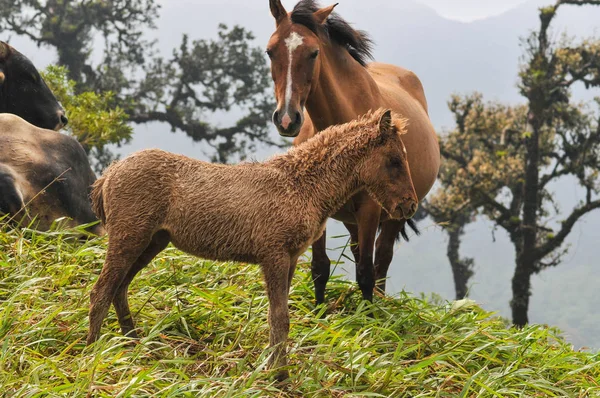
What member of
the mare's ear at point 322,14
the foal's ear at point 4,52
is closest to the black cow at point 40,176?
the foal's ear at point 4,52

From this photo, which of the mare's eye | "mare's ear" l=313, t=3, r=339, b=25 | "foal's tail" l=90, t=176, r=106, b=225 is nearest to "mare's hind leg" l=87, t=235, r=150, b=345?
"foal's tail" l=90, t=176, r=106, b=225

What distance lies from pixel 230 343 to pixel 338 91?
7.27ft

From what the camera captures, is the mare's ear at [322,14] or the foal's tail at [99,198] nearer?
the foal's tail at [99,198]

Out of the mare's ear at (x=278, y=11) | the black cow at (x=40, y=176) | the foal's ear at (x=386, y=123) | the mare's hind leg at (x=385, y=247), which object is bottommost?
the black cow at (x=40, y=176)

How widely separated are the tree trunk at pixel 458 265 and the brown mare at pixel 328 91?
18.3 m

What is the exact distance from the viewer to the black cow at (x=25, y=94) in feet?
27.7

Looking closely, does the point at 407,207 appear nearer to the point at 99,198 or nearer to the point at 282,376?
the point at 282,376

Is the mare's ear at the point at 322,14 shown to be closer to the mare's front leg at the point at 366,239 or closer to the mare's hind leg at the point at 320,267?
the mare's front leg at the point at 366,239

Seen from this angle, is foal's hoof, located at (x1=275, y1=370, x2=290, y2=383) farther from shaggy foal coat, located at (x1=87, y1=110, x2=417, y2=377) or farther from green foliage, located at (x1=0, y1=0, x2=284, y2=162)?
green foliage, located at (x1=0, y1=0, x2=284, y2=162)

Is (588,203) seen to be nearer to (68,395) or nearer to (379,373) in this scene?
(379,373)

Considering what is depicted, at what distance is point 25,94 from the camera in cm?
850

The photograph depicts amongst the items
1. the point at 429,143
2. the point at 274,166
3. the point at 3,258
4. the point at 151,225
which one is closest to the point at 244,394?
the point at 151,225

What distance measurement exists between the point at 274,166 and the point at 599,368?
3260 millimetres

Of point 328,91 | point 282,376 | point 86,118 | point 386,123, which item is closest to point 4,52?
point 86,118
